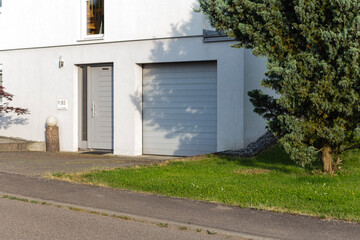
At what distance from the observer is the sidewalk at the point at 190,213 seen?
6.21 meters

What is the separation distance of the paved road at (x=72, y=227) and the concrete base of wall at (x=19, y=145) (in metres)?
9.36

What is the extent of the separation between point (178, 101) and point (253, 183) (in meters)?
6.85

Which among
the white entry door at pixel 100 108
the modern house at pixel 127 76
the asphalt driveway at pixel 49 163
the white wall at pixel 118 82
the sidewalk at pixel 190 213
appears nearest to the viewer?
the sidewalk at pixel 190 213

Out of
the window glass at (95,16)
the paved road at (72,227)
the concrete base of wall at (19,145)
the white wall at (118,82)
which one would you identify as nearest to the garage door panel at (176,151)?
the white wall at (118,82)

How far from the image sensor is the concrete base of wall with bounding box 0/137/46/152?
16.5 metres

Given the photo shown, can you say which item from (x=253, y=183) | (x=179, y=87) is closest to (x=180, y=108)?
(x=179, y=87)

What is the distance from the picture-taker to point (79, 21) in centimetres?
1706

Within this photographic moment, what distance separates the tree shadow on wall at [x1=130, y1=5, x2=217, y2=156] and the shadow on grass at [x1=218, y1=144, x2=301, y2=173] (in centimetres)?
229

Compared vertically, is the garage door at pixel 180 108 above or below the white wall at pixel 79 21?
below

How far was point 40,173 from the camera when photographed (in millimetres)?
10930

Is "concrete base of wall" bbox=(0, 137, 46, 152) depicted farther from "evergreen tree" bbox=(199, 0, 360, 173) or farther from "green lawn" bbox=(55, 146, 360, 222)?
"evergreen tree" bbox=(199, 0, 360, 173)

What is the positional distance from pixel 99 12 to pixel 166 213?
1107cm

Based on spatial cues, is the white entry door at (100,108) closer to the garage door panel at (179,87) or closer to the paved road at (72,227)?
the garage door panel at (179,87)

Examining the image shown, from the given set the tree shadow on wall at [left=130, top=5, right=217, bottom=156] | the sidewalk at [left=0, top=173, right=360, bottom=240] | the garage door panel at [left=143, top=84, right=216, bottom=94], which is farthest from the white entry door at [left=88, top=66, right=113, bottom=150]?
the sidewalk at [left=0, top=173, right=360, bottom=240]
